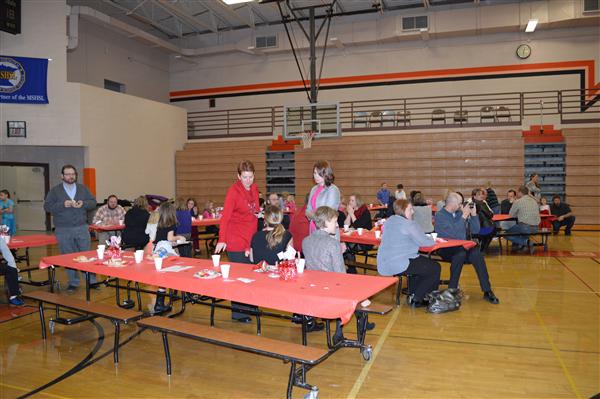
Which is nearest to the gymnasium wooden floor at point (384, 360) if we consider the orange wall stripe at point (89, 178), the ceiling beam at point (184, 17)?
the orange wall stripe at point (89, 178)

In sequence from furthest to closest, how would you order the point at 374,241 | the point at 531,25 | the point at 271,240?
the point at 531,25
the point at 374,241
the point at 271,240

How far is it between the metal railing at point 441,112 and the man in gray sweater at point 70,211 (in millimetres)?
11091

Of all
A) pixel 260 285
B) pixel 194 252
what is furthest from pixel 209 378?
pixel 194 252

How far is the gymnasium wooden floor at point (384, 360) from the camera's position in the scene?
320 cm

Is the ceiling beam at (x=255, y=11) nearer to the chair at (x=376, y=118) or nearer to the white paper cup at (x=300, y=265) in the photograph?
the chair at (x=376, y=118)

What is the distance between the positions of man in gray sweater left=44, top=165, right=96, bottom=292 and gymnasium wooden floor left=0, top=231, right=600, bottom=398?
49.4 inches

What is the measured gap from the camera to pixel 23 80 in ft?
41.0

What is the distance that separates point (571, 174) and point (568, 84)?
380 centimetres

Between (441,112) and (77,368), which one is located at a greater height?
(441,112)

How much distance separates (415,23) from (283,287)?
602 inches

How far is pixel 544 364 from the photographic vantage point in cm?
361

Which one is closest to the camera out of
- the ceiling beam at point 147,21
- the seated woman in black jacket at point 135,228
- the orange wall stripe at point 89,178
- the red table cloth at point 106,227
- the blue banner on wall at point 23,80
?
the seated woman in black jacket at point 135,228

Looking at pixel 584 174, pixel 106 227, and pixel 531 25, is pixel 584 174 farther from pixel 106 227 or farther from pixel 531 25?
pixel 106 227

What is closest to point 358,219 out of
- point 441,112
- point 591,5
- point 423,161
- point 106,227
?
point 106,227
